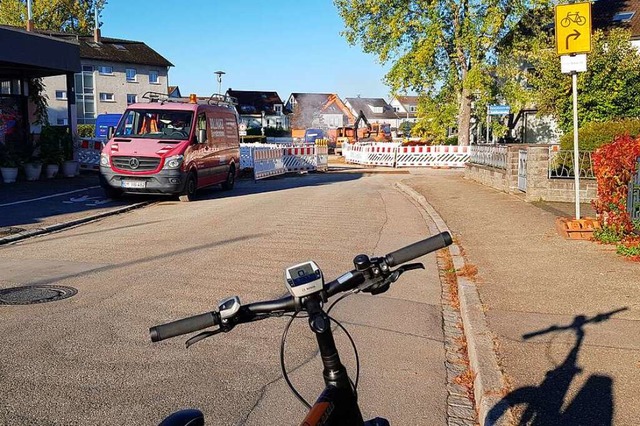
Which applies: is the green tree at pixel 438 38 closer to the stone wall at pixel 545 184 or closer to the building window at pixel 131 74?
the stone wall at pixel 545 184

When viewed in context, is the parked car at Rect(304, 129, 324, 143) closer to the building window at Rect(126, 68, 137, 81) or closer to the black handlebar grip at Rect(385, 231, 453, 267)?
the building window at Rect(126, 68, 137, 81)

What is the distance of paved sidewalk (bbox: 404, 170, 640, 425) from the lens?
14.7ft

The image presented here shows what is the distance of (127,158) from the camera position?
17.0m

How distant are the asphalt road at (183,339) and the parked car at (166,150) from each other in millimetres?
4369

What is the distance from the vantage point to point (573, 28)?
11023 millimetres

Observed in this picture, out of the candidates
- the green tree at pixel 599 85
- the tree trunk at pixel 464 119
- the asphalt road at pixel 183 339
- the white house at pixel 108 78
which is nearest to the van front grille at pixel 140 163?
the asphalt road at pixel 183 339

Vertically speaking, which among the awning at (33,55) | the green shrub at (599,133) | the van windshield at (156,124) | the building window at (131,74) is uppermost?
the building window at (131,74)

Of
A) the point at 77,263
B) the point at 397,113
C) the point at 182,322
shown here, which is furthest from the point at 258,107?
the point at 182,322

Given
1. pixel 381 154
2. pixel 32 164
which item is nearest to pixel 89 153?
pixel 32 164

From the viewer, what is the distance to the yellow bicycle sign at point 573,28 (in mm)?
10930

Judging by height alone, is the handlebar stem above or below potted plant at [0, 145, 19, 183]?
below

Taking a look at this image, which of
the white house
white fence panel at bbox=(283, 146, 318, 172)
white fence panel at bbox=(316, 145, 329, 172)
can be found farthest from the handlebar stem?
the white house

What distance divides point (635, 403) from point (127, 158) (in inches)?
569

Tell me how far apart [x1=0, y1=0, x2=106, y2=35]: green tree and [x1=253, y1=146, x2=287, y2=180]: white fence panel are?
39.0 meters
